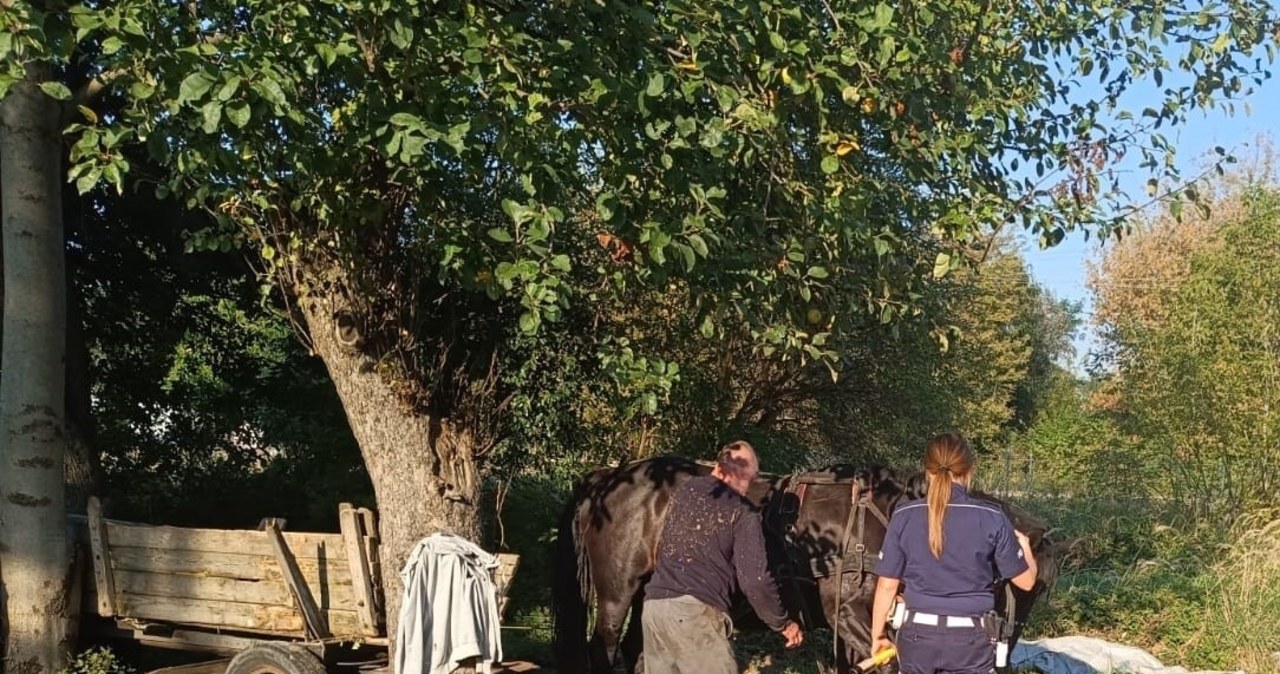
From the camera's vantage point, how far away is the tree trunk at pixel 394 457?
6527 millimetres

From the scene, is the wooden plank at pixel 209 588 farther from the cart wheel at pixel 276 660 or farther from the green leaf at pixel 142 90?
the green leaf at pixel 142 90

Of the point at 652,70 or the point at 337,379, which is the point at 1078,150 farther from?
the point at 337,379

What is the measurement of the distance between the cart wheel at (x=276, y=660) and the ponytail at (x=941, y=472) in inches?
141

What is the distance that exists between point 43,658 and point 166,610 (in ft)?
3.17

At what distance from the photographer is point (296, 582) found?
6312 mm

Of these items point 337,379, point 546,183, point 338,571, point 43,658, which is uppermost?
point 546,183

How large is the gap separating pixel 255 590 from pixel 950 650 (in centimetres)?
407

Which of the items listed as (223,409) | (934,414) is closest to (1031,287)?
(934,414)

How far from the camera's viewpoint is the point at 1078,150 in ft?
23.0

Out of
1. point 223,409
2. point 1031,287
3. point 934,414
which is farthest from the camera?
point 1031,287

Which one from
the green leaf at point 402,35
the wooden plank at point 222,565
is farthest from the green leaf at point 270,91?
the wooden plank at point 222,565

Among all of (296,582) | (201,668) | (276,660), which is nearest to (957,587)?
(296,582)

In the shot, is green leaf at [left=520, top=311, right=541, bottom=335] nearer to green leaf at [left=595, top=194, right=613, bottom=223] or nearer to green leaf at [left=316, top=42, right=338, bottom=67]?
green leaf at [left=595, top=194, right=613, bottom=223]

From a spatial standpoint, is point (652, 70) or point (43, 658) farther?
point (43, 658)
